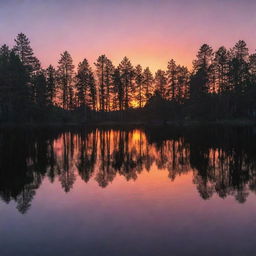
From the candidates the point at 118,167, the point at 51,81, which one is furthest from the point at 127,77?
the point at 118,167

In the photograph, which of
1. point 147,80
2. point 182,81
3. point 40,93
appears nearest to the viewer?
point 40,93

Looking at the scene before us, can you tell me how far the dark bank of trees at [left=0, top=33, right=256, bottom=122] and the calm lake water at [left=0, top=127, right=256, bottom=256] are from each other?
48.9 meters

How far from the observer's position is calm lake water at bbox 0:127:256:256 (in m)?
7.12

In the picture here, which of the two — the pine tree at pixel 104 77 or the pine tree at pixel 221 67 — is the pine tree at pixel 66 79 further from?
the pine tree at pixel 221 67

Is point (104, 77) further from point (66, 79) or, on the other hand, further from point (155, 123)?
point (155, 123)

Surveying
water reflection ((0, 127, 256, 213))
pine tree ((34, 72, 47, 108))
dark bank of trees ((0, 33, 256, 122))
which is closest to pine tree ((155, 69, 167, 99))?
dark bank of trees ((0, 33, 256, 122))

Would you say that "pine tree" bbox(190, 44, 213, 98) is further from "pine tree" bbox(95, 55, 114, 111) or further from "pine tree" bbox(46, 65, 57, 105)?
"pine tree" bbox(46, 65, 57, 105)

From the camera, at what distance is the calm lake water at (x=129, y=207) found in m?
7.12

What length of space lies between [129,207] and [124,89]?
80.3 meters

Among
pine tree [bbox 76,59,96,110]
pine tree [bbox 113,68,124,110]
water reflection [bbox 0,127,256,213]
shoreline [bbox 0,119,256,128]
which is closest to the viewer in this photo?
water reflection [bbox 0,127,256,213]

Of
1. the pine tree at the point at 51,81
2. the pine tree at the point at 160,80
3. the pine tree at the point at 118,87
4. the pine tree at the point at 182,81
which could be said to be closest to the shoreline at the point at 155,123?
the pine tree at the point at 118,87

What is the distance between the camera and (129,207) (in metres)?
10.0

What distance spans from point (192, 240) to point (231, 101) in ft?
217

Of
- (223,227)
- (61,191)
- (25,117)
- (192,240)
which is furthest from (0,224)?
(25,117)
